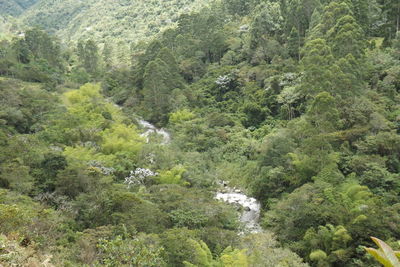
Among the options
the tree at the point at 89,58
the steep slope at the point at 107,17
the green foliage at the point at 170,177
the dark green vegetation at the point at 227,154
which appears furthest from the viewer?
the steep slope at the point at 107,17

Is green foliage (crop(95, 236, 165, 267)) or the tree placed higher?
green foliage (crop(95, 236, 165, 267))

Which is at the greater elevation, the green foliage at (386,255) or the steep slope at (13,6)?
the green foliage at (386,255)

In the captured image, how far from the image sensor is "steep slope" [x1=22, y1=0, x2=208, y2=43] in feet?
302

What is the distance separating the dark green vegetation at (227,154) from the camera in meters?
14.9

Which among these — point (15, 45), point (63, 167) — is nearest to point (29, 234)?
point (63, 167)

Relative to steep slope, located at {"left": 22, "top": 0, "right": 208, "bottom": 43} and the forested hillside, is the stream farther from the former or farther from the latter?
steep slope, located at {"left": 22, "top": 0, "right": 208, "bottom": 43}

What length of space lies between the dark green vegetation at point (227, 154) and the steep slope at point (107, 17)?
1751 inches

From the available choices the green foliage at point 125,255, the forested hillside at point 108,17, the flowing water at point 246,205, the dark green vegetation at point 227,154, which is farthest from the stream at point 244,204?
the forested hillside at point 108,17

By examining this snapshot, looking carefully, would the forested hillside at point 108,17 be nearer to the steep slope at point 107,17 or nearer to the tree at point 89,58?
the steep slope at point 107,17

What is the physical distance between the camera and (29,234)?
1242cm

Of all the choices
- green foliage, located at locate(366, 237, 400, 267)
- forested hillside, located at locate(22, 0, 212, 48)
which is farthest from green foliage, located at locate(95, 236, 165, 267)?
forested hillside, located at locate(22, 0, 212, 48)

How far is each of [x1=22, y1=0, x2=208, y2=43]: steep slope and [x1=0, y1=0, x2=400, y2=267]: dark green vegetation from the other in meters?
44.5

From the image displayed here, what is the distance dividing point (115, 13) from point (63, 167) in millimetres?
95607

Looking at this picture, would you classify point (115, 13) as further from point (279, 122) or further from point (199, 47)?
point (279, 122)
